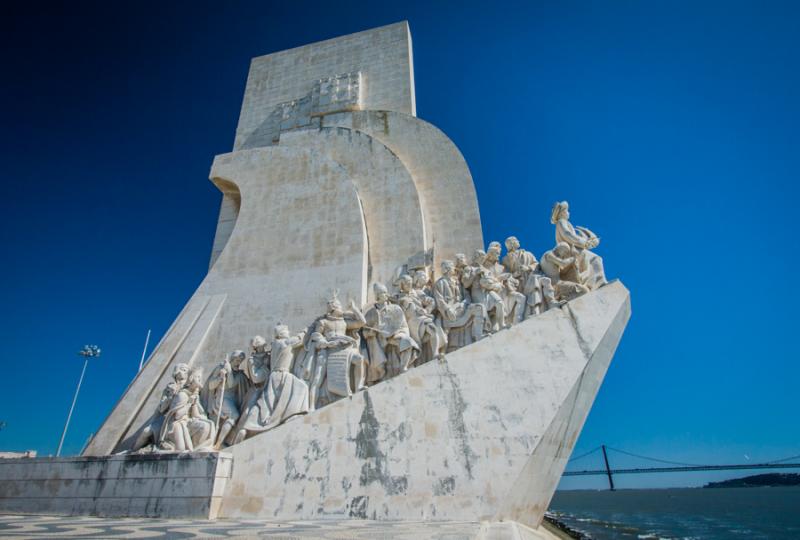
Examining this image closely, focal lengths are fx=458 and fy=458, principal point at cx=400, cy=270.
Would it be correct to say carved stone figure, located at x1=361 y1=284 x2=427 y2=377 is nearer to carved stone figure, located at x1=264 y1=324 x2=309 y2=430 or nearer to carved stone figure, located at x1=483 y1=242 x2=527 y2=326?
carved stone figure, located at x1=264 y1=324 x2=309 y2=430

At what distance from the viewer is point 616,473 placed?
190 ft

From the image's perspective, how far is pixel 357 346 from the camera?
6.02 metres

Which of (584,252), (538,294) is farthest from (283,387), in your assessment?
(584,252)

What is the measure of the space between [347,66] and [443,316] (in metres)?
8.97

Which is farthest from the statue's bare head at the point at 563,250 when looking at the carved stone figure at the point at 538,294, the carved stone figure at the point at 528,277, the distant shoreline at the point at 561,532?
the distant shoreline at the point at 561,532

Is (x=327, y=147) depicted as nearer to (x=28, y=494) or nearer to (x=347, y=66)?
(x=347, y=66)

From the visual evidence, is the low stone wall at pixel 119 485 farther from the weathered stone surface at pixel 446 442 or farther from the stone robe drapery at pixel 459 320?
the stone robe drapery at pixel 459 320

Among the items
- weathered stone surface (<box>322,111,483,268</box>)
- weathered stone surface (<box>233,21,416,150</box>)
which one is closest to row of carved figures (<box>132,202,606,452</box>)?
weathered stone surface (<box>322,111,483,268</box>)

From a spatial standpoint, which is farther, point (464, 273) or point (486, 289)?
point (464, 273)

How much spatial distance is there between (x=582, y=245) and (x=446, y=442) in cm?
375

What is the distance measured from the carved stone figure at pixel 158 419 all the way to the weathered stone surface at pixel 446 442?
4.24ft

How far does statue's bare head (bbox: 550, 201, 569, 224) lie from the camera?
7.19m

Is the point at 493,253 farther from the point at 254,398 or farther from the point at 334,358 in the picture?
the point at 254,398

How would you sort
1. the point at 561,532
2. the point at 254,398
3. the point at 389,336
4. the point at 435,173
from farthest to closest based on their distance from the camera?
the point at 435,173
the point at 561,532
the point at 389,336
the point at 254,398
